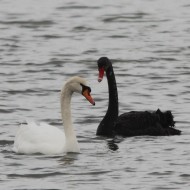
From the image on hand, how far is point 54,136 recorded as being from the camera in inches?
576

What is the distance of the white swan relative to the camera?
14.4 meters

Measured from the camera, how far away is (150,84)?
65.7ft

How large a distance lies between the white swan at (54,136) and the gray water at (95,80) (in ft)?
0.53

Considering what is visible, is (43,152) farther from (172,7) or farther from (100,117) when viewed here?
(172,7)

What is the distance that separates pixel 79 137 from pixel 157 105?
276 centimetres

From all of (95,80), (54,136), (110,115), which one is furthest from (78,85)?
(95,80)

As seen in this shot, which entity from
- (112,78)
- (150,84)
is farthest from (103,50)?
(112,78)


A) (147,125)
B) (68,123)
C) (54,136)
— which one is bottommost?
(147,125)

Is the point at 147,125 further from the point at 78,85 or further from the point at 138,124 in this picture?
the point at 78,85

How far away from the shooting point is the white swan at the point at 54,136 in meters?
14.4

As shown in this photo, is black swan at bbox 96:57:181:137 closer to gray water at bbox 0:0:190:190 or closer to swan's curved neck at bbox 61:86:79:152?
gray water at bbox 0:0:190:190

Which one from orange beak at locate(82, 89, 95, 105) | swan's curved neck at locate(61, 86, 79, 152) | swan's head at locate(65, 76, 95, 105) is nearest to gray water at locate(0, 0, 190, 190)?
swan's curved neck at locate(61, 86, 79, 152)

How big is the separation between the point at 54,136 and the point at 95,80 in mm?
6013

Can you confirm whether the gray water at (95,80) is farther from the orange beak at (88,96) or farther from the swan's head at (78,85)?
the swan's head at (78,85)
